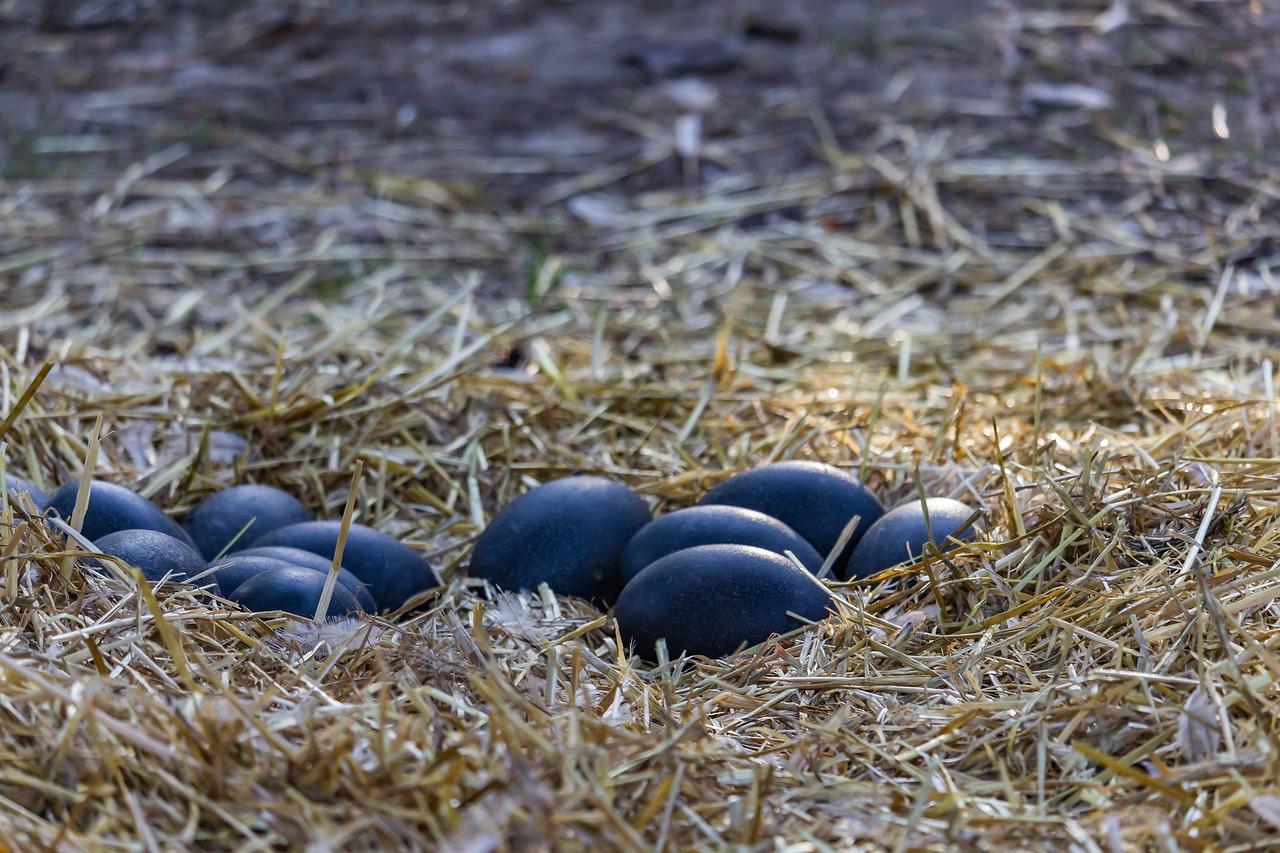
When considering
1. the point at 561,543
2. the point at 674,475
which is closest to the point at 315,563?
the point at 561,543

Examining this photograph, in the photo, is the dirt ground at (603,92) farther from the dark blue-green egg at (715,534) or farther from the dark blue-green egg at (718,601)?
the dark blue-green egg at (718,601)

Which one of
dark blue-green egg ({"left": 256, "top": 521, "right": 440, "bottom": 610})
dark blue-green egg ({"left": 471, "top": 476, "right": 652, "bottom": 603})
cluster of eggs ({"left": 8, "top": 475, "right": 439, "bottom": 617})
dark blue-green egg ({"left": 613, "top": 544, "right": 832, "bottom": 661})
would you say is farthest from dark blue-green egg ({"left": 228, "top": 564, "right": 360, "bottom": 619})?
dark blue-green egg ({"left": 613, "top": 544, "right": 832, "bottom": 661})

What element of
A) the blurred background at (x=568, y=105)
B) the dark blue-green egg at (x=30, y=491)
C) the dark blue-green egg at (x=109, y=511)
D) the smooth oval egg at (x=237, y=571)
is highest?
the dark blue-green egg at (x=30, y=491)

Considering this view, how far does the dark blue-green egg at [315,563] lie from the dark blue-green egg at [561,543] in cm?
34

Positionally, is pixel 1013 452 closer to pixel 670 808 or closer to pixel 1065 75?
pixel 670 808

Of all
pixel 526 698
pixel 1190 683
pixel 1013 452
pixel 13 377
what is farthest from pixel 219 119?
pixel 1190 683

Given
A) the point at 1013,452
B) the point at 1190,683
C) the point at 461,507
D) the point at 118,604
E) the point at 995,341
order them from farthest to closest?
the point at 995,341, the point at 461,507, the point at 1013,452, the point at 118,604, the point at 1190,683

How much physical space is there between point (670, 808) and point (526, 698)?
1.42 ft

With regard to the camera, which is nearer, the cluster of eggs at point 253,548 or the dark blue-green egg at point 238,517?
the cluster of eggs at point 253,548

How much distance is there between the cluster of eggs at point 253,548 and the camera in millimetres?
2822

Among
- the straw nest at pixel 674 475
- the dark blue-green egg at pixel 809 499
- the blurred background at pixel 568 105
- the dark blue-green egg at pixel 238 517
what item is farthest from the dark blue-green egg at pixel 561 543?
the blurred background at pixel 568 105

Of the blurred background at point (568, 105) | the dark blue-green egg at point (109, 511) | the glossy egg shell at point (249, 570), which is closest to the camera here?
the glossy egg shell at point (249, 570)

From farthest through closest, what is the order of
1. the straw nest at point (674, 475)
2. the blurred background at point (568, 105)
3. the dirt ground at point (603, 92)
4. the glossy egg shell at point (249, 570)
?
the dirt ground at point (603, 92), the blurred background at point (568, 105), the glossy egg shell at point (249, 570), the straw nest at point (674, 475)

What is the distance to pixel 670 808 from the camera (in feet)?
6.80
